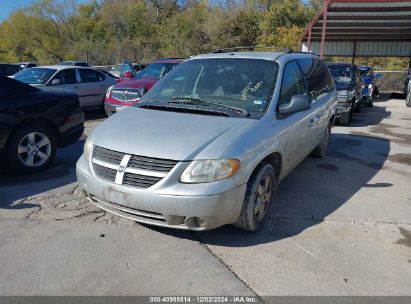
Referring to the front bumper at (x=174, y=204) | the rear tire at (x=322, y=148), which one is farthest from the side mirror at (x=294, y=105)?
the rear tire at (x=322, y=148)

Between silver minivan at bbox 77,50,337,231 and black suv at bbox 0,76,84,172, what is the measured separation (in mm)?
2025

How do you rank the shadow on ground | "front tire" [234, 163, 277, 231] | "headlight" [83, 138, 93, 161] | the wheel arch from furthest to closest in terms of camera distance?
1. the shadow on ground
2. the wheel arch
3. "headlight" [83, 138, 93, 161]
4. "front tire" [234, 163, 277, 231]

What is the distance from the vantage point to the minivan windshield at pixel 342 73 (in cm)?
1149

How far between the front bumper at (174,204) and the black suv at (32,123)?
246cm

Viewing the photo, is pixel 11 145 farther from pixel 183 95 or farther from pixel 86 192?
pixel 183 95

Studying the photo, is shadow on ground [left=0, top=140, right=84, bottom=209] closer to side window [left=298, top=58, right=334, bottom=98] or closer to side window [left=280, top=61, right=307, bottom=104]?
side window [left=280, top=61, right=307, bottom=104]

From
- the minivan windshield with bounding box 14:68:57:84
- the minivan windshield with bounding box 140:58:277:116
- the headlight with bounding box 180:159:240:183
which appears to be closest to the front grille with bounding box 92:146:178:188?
the headlight with bounding box 180:159:240:183

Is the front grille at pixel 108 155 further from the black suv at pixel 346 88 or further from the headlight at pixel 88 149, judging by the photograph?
the black suv at pixel 346 88

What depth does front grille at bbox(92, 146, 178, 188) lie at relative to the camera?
339cm

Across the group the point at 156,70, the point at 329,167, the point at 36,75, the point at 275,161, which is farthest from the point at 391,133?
the point at 36,75

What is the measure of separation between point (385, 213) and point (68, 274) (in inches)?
137

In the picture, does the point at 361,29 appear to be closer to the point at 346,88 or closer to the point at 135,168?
the point at 346,88

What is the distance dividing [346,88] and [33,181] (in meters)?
8.13

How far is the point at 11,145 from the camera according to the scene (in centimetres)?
555
